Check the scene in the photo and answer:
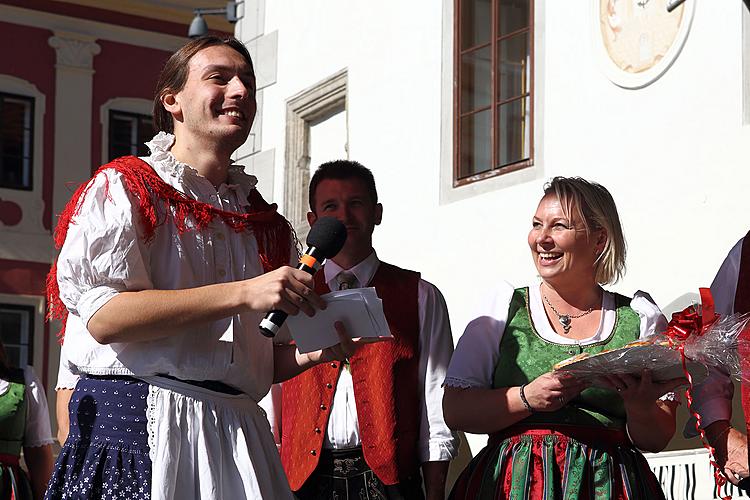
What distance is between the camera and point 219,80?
133 inches

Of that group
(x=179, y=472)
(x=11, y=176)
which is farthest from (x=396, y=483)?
(x=11, y=176)

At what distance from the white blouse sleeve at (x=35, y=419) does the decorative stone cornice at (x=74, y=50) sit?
13060 millimetres

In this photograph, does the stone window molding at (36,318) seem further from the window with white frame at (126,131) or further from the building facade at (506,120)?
the building facade at (506,120)

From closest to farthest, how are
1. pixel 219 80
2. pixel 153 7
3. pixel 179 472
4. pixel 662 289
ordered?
pixel 179 472, pixel 219 80, pixel 662 289, pixel 153 7

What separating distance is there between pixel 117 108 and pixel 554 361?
16.7 m

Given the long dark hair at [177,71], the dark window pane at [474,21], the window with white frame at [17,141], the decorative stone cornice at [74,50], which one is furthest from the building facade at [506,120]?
the decorative stone cornice at [74,50]

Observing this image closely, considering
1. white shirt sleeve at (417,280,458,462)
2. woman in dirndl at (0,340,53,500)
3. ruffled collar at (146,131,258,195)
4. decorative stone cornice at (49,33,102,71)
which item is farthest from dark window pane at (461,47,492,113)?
decorative stone cornice at (49,33,102,71)

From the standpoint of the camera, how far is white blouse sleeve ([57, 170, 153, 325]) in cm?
312

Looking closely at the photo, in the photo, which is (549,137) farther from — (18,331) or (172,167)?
(18,331)

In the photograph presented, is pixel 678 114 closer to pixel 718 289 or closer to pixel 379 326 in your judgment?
pixel 718 289

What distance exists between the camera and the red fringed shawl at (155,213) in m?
3.24

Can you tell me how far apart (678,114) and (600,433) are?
11.5 ft

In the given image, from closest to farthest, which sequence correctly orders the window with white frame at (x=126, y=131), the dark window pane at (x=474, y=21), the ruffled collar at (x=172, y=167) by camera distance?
the ruffled collar at (x=172, y=167), the dark window pane at (x=474, y=21), the window with white frame at (x=126, y=131)

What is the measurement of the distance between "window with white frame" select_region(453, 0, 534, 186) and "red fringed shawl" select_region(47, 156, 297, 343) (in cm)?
507
